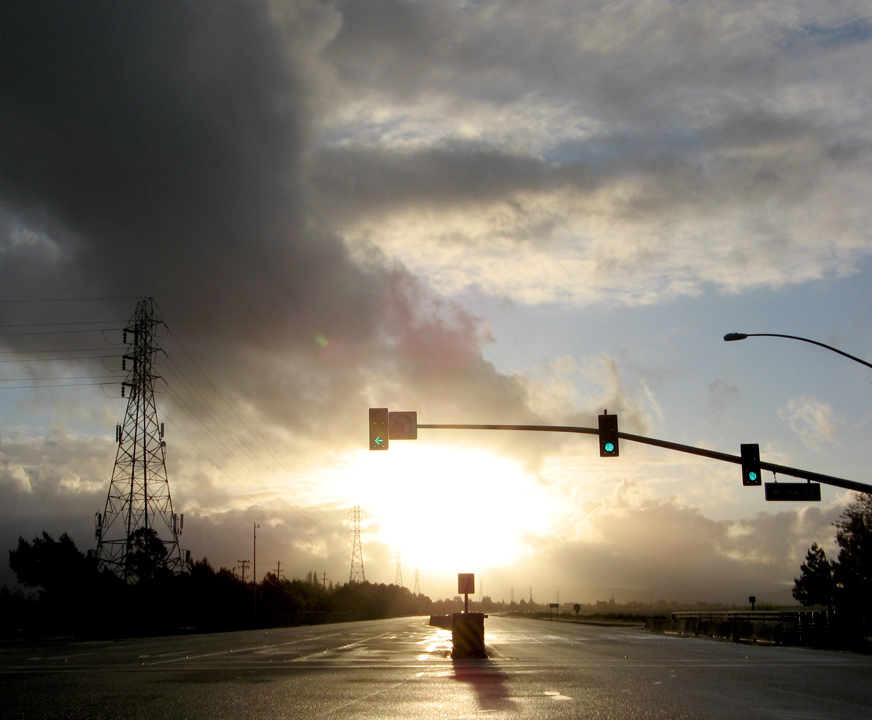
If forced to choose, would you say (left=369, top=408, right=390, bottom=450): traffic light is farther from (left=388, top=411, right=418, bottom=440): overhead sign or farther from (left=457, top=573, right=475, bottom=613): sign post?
(left=457, top=573, right=475, bottom=613): sign post

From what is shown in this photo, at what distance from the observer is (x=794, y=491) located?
27.7 metres

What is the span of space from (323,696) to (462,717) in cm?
387

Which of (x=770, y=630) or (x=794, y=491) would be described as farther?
(x=770, y=630)

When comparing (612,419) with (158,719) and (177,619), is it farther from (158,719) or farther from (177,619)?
(177,619)

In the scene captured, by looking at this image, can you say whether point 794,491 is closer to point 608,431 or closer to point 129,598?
point 608,431

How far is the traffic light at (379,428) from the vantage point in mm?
23766

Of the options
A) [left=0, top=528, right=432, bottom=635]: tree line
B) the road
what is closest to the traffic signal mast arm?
the road

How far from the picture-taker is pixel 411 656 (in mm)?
28000

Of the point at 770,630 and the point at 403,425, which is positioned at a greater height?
the point at 403,425

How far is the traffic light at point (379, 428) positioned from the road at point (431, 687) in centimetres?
617

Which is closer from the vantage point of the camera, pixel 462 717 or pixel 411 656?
pixel 462 717

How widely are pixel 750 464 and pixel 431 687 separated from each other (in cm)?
1397

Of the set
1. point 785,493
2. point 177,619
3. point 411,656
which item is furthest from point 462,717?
point 177,619

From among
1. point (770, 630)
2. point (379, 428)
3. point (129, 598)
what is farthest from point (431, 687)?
point (129, 598)
